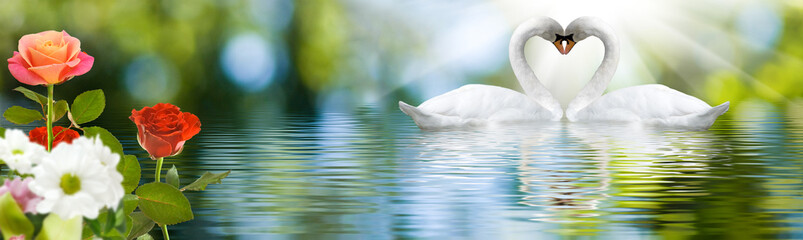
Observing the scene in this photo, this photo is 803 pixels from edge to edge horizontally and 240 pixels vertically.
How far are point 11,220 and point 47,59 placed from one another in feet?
2.47

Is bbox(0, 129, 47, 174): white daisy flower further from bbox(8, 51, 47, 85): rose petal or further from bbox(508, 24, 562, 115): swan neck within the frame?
bbox(508, 24, 562, 115): swan neck

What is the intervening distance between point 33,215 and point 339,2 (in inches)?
1383

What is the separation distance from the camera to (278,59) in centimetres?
3234

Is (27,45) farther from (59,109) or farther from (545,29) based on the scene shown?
(545,29)

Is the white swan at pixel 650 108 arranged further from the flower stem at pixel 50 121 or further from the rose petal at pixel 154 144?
the flower stem at pixel 50 121

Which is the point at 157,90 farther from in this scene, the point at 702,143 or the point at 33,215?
the point at 33,215

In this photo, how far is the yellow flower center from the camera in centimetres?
203

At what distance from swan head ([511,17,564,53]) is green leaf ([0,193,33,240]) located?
13.6 m

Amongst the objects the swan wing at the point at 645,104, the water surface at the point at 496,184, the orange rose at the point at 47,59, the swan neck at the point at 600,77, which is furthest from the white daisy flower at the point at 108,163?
the swan neck at the point at 600,77

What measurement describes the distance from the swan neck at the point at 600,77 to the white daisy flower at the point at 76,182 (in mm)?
12892

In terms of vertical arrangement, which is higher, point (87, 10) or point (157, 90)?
point (87, 10)

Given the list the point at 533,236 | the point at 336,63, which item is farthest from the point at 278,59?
the point at 533,236

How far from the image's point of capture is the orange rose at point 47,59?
8.85ft

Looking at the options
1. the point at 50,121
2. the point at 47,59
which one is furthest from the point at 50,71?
the point at 50,121
